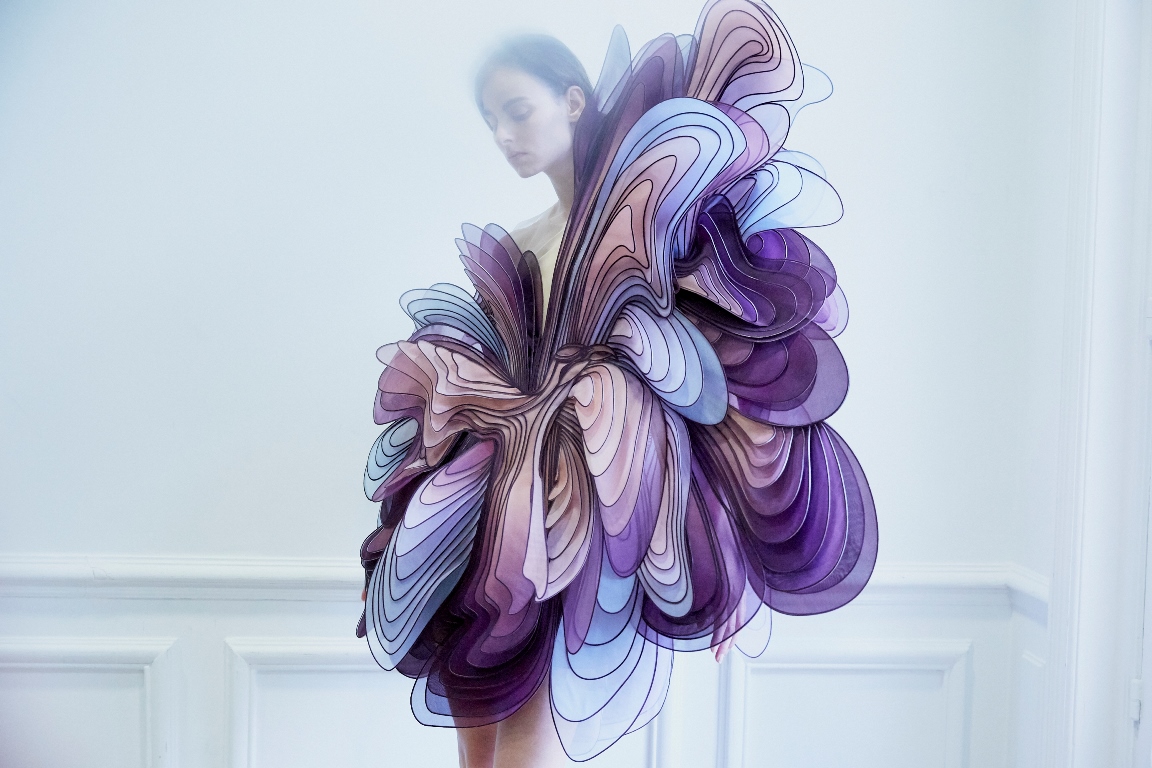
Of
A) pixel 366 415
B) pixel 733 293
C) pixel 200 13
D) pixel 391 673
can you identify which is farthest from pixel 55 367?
pixel 733 293

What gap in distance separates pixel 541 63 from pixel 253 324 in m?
0.65

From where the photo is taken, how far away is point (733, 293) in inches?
40.7

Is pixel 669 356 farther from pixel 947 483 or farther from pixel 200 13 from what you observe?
pixel 200 13

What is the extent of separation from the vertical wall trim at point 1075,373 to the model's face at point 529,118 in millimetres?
813

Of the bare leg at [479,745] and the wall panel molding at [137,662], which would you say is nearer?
the bare leg at [479,745]

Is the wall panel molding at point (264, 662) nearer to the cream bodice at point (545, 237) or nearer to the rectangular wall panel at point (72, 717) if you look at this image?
the rectangular wall panel at point (72, 717)

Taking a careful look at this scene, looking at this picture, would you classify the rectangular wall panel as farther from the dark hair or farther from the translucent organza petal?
the dark hair

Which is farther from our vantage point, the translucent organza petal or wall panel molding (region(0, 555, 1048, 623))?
wall panel molding (region(0, 555, 1048, 623))

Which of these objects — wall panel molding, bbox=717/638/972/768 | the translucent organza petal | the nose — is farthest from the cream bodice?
wall panel molding, bbox=717/638/972/768

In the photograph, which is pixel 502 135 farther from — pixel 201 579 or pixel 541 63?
pixel 201 579

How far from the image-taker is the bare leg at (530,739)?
1.04 m

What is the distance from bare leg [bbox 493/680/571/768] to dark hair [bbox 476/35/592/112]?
0.95 meters

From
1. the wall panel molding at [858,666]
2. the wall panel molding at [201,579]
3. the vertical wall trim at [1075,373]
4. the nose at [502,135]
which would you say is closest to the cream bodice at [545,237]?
the nose at [502,135]

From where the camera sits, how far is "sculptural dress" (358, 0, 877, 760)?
102cm
